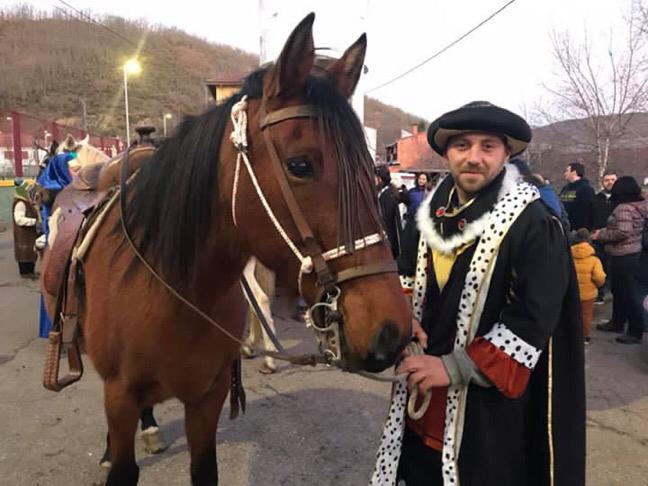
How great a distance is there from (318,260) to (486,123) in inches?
26.5

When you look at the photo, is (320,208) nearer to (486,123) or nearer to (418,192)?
(486,123)

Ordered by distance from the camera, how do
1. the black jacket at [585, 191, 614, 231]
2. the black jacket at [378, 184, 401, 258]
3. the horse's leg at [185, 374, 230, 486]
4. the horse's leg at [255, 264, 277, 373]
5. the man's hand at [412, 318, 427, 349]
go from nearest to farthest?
the man's hand at [412, 318, 427, 349]
the horse's leg at [185, 374, 230, 486]
the horse's leg at [255, 264, 277, 373]
the black jacket at [378, 184, 401, 258]
the black jacket at [585, 191, 614, 231]

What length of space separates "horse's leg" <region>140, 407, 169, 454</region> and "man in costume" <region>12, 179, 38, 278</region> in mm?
6324

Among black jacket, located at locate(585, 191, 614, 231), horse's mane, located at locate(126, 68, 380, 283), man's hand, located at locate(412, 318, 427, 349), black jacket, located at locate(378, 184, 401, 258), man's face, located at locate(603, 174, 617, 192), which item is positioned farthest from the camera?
man's face, located at locate(603, 174, 617, 192)

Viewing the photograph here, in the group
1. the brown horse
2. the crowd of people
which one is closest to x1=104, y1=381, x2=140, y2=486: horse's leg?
the brown horse

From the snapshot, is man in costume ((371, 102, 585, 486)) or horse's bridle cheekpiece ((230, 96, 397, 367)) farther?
man in costume ((371, 102, 585, 486))

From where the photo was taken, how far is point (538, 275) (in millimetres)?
1418

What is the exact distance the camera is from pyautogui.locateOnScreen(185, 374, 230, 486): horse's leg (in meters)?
2.25

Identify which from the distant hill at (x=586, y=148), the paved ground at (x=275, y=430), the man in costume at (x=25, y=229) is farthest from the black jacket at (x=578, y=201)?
the man in costume at (x=25, y=229)

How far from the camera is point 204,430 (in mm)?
2287

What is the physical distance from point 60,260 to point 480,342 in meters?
2.11

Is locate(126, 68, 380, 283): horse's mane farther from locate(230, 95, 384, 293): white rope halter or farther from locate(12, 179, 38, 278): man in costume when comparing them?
locate(12, 179, 38, 278): man in costume

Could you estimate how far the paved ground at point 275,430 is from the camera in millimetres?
2979

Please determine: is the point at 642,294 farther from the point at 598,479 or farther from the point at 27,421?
the point at 27,421
